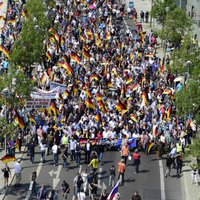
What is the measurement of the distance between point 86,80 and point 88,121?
8.40 metres

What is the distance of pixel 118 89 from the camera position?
5238 cm

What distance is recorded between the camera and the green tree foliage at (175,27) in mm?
60844

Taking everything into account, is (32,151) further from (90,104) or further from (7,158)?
(90,104)

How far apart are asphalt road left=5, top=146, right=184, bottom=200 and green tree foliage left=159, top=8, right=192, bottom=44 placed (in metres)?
19.0

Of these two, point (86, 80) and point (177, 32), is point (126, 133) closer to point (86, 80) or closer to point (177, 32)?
point (86, 80)

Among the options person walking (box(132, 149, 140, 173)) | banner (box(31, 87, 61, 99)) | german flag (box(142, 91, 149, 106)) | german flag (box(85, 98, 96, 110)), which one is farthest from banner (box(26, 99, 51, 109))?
person walking (box(132, 149, 140, 173))

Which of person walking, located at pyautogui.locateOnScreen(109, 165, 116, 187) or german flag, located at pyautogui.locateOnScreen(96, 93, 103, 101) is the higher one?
german flag, located at pyautogui.locateOnScreen(96, 93, 103, 101)

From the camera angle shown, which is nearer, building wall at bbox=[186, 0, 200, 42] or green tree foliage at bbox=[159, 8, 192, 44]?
green tree foliage at bbox=[159, 8, 192, 44]

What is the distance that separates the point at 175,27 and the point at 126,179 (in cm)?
2286

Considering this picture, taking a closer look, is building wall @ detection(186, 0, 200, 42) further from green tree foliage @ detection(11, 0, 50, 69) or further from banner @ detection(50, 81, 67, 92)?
banner @ detection(50, 81, 67, 92)

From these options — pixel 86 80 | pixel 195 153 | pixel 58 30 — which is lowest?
pixel 195 153

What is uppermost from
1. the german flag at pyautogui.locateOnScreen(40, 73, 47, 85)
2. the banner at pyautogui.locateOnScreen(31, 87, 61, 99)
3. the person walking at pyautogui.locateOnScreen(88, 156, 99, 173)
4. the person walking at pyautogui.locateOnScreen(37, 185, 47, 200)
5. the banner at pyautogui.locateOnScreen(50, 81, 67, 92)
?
the german flag at pyautogui.locateOnScreen(40, 73, 47, 85)

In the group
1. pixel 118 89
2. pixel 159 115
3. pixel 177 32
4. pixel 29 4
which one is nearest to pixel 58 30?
pixel 29 4

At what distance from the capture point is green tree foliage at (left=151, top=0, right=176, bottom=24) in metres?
66.3
